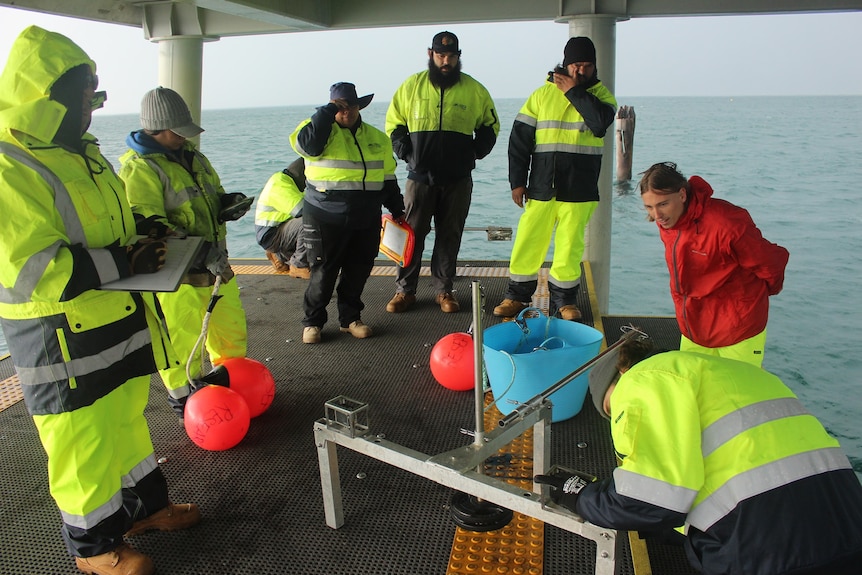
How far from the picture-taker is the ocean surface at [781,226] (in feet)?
31.1

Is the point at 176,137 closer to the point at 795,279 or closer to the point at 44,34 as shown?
the point at 44,34

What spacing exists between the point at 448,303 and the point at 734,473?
362cm

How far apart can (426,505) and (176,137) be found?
2179 mm

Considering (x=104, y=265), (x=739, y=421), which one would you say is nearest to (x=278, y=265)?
(x=104, y=265)

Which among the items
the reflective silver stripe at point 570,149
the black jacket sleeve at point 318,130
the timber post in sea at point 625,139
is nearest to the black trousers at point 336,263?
the black jacket sleeve at point 318,130

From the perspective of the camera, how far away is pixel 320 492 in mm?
2951

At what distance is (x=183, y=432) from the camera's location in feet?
11.5

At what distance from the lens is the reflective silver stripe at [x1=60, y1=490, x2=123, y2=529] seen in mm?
2273

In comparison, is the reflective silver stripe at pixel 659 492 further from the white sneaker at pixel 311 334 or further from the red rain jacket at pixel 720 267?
the white sneaker at pixel 311 334

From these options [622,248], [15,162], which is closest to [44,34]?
[15,162]

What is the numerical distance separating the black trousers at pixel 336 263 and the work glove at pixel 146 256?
2.02m

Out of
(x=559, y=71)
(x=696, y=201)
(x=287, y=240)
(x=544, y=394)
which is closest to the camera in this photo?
(x=544, y=394)

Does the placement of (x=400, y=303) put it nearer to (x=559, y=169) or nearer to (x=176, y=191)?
(x=559, y=169)

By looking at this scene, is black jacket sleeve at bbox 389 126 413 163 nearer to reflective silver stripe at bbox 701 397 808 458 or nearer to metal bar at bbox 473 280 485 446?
metal bar at bbox 473 280 485 446
